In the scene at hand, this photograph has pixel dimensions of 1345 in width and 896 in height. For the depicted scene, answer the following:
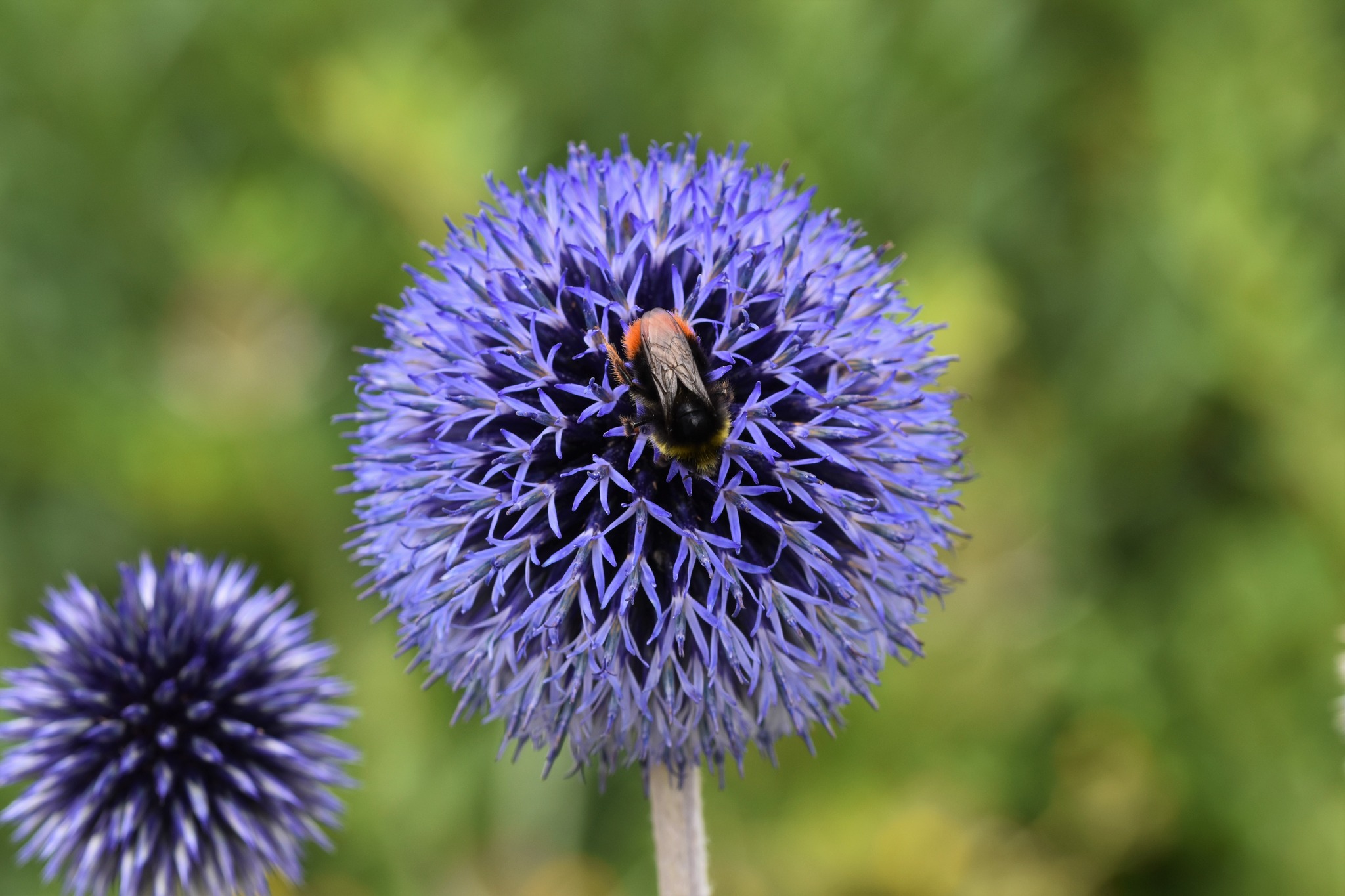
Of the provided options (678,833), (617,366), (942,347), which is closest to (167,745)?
(678,833)

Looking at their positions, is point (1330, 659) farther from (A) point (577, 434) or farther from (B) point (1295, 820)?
(A) point (577, 434)

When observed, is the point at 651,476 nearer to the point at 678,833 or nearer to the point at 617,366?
the point at 617,366

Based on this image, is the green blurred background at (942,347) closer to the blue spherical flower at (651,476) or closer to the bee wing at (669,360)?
the blue spherical flower at (651,476)

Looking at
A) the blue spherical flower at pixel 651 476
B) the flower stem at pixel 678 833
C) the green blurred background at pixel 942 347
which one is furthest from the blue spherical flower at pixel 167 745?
the green blurred background at pixel 942 347

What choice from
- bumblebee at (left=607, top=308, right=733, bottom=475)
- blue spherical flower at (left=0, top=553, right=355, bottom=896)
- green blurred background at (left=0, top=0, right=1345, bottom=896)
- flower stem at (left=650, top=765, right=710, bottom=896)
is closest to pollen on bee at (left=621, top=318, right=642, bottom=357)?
bumblebee at (left=607, top=308, right=733, bottom=475)

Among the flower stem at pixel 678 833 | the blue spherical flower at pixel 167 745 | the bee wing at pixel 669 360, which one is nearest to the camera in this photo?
the bee wing at pixel 669 360
